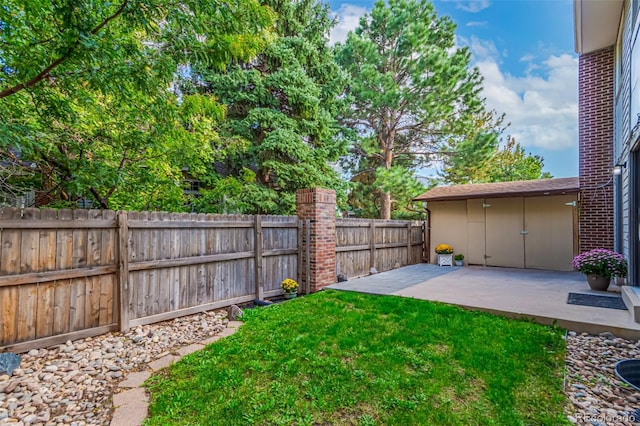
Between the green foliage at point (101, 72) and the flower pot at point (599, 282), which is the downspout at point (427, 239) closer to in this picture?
the flower pot at point (599, 282)

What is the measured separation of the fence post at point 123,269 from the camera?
378 centimetres

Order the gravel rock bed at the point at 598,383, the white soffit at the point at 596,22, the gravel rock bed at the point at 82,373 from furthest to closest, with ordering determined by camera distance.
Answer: the white soffit at the point at 596,22, the gravel rock bed at the point at 82,373, the gravel rock bed at the point at 598,383

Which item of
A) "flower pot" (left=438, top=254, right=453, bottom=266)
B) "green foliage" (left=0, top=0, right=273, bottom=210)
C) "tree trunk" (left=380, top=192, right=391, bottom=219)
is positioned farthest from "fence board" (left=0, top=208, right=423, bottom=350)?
"tree trunk" (left=380, top=192, right=391, bottom=219)

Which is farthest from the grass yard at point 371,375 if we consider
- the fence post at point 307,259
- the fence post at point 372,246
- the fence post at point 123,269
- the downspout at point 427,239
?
the downspout at point 427,239

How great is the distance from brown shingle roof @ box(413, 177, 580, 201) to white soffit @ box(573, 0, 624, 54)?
10.1 feet

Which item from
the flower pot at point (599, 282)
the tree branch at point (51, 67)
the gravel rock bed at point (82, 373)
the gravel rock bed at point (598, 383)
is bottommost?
the gravel rock bed at point (82, 373)

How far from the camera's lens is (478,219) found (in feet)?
30.7

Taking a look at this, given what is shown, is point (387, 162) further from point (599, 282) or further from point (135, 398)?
point (135, 398)

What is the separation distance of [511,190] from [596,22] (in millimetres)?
3885

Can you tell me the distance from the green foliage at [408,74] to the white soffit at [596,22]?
4.70 meters

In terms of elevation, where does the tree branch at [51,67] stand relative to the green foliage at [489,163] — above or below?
below

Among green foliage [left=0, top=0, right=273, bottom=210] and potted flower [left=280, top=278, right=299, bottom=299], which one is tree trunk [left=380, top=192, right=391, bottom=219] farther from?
green foliage [left=0, top=0, right=273, bottom=210]

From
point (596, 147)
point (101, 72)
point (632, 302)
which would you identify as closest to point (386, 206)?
point (596, 147)

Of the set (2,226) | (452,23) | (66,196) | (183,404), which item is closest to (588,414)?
(183,404)
